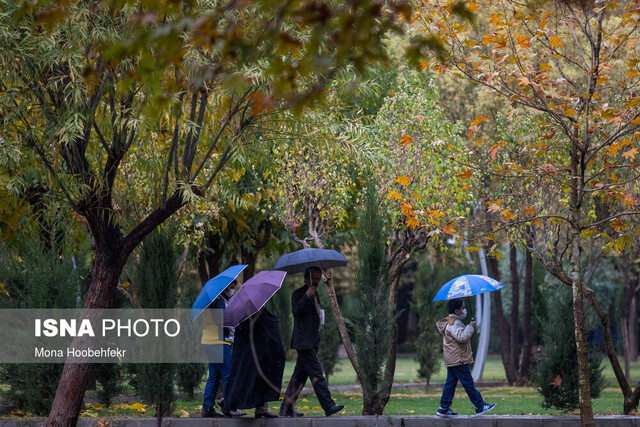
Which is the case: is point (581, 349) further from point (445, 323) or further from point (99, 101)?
point (99, 101)

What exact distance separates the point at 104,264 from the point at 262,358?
7.87ft

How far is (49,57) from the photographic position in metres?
9.17

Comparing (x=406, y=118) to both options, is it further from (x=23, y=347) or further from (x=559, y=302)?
(x=23, y=347)

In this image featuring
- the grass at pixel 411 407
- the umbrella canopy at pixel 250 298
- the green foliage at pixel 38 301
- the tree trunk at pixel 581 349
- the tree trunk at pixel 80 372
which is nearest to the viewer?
the tree trunk at pixel 581 349

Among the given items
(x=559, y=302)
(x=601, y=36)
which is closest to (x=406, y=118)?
(x=559, y=302)

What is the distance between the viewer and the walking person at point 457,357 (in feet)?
34.0

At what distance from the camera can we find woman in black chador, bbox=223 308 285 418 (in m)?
9.75

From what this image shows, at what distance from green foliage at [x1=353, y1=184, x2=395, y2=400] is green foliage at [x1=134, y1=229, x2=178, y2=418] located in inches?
100

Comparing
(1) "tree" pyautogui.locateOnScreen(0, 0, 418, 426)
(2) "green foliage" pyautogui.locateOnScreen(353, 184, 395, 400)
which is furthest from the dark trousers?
(1) "tree" pyautogui.locateOnScreen(0, 0, 418, 426)

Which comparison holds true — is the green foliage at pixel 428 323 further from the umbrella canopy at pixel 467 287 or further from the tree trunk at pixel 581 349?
the tree trunk at pixel 581 349

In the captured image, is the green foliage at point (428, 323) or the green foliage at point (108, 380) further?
the green foliage at point (428, 323)

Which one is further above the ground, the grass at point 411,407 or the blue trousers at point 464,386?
the blue trousers at point 464,386

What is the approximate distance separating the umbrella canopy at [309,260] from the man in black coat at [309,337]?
152 mm

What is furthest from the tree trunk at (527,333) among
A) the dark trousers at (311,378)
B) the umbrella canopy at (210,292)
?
the umbrella canopy at (210,292)
